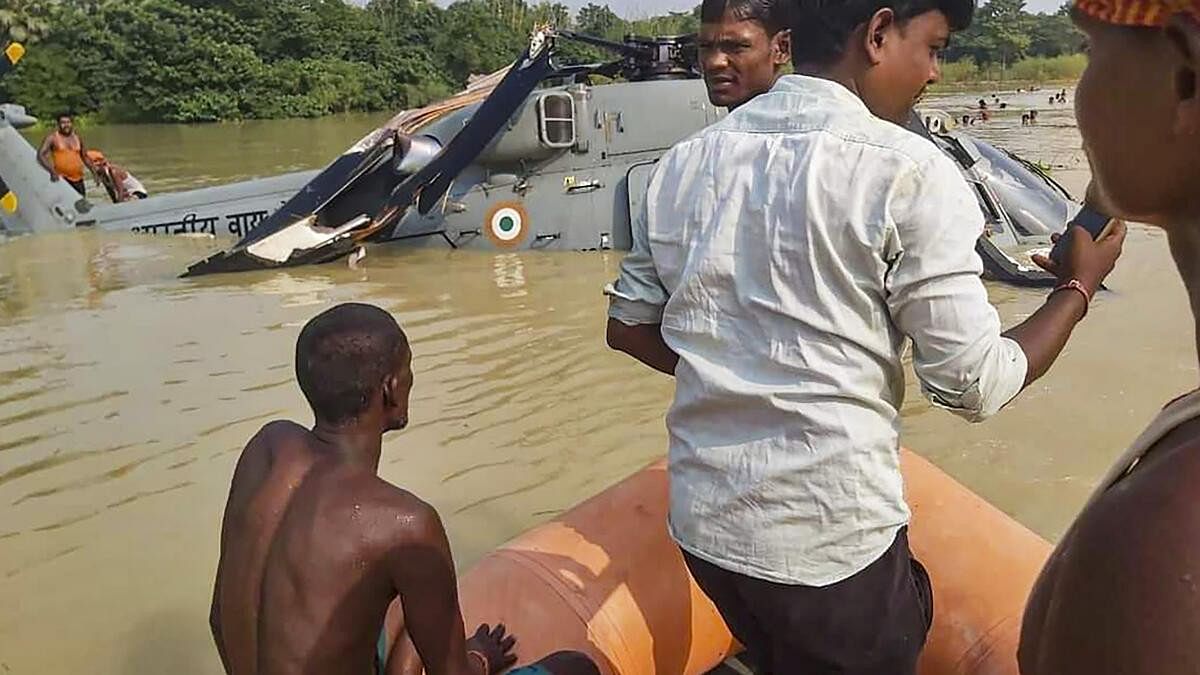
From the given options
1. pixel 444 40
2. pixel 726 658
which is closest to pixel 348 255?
pixel 726 658

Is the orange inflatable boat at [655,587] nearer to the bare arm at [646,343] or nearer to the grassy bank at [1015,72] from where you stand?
the bare arm at [646,343]

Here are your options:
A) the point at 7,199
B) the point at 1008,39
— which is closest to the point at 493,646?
the point at 7,199

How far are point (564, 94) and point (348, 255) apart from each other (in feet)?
8.46

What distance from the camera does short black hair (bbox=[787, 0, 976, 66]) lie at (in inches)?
66.3

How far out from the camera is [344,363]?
215 centimetres

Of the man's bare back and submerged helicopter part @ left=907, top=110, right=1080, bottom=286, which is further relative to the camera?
submerged helicopter part @ left=907, top=110, right=1080, bottom=286

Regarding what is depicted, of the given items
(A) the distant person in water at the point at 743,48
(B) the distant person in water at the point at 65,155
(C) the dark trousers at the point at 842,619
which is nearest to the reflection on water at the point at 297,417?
(A) the distant person in water at the point at 743,48

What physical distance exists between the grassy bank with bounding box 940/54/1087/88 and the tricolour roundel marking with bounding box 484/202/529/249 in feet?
128

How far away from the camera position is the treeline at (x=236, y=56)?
34.7 m

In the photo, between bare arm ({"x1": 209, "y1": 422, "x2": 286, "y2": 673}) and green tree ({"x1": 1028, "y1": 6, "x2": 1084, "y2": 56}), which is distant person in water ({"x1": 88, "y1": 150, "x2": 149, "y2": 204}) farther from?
green tree ({"x1": 1028, "y1": 6, "x2": 1084, "y2": 56})

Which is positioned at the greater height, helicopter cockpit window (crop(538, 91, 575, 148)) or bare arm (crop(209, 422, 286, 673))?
helicopter cockpit window (crop(538, 91, 575, 148))

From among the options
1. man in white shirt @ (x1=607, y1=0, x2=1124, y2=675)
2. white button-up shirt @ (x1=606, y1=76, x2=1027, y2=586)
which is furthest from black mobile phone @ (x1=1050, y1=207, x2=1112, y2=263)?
white button-up shirt @ (x1=606, y1=76, x2=1027, y2=586)

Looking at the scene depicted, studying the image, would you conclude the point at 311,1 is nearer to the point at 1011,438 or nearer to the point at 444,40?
the point at 444,40

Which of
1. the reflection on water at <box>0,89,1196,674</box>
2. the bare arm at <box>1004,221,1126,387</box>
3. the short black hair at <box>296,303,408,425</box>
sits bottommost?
the reflection on water at <box>0,89,1196,674</box>
